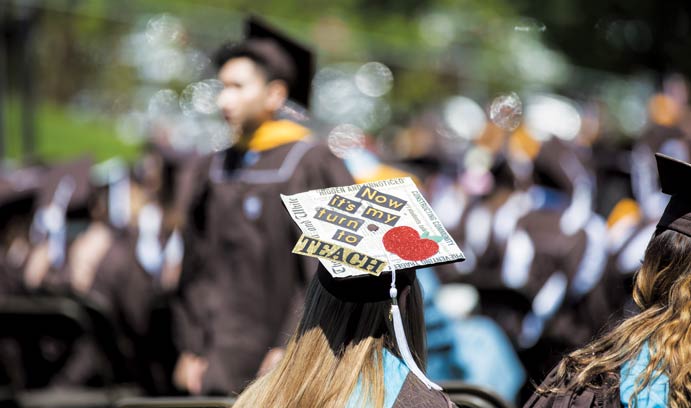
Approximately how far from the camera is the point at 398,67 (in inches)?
624

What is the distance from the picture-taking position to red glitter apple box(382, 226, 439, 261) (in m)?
2.56

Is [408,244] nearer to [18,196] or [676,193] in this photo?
[676,193]

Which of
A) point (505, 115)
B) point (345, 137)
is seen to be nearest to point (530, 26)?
point (345, 137)

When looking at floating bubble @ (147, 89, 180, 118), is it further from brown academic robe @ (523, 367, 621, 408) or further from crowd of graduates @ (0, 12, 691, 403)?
brown academic robe @ (523, 367, 621, 408)

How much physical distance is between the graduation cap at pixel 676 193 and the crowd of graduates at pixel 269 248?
0.26 meters

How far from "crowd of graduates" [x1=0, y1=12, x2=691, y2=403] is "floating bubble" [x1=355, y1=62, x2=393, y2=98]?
4.62 metres

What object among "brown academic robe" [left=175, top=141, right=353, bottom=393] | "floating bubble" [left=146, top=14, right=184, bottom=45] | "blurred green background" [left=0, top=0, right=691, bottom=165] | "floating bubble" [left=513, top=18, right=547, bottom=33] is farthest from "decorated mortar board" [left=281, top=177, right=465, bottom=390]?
"floating bubble" [left=513, top=18, right=547, bottom=33]

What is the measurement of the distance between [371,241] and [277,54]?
9.91 feet

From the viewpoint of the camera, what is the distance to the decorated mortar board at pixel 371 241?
8.29 feet

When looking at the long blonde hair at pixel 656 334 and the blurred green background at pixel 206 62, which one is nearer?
the long blonde hair at pixel 656 334

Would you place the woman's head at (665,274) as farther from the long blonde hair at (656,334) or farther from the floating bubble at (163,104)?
the floating bubble at (163,104)

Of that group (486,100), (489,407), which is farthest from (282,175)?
(486,100)

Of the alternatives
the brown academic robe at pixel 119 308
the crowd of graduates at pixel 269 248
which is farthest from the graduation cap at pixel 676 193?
the brown academic robe at pixel 119 308

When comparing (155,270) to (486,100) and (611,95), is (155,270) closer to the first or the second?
(486,100)
